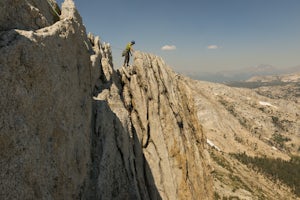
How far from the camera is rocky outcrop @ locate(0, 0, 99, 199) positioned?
9.84 metres

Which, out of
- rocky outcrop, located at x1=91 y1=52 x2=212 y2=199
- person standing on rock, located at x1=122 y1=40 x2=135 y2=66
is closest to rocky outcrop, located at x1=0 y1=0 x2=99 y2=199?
rocky outcrop, located at x1=91 y1=52 x2=212 y2=199

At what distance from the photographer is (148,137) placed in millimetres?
28125

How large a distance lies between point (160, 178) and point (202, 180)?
832cm

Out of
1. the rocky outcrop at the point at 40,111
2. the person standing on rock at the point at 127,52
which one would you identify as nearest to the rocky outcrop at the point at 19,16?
the rocky outcrop at the point at 40,111

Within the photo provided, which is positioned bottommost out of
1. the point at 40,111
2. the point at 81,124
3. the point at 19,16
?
the point at 81,124

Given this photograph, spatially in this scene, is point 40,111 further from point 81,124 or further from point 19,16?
point 19,16

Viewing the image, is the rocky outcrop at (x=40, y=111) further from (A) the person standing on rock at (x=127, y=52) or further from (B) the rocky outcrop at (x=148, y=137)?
(A) the person standing on rock at (x=127, y=52)

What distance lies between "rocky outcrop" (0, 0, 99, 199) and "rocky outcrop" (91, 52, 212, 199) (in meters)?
2.90

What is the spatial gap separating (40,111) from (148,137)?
17.5 meters

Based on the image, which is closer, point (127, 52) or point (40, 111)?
point (40, 111)

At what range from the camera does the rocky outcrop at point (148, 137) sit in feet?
63.1

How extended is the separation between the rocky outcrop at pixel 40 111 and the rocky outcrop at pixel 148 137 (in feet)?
9.53

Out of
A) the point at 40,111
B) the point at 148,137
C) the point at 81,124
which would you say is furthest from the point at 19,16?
the point at 148,137

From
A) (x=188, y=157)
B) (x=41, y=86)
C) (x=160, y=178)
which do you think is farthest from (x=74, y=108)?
(x=188, y=157)
